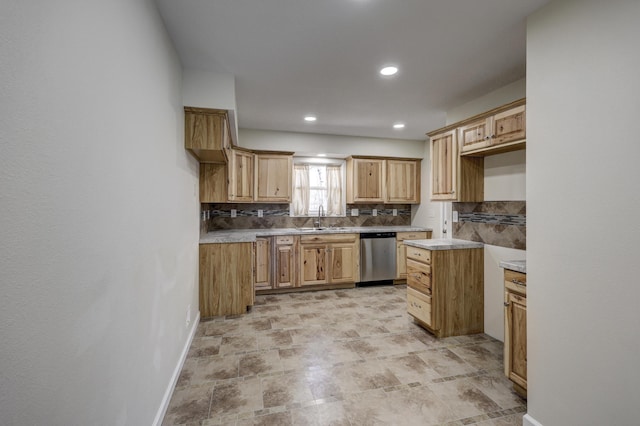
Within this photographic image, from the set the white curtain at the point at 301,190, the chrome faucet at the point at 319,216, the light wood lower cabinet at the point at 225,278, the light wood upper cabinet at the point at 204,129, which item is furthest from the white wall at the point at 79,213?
the chrome faucet at the point at 319,216

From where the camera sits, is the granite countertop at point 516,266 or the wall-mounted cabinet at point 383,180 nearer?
the granite countertop at point 516,266

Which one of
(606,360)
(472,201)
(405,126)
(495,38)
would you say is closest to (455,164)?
(472,201)

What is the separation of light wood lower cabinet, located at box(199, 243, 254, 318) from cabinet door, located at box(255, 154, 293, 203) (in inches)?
51.5

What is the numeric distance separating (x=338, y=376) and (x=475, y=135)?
2604 millimetres

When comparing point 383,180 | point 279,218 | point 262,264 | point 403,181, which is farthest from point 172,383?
point 403,181

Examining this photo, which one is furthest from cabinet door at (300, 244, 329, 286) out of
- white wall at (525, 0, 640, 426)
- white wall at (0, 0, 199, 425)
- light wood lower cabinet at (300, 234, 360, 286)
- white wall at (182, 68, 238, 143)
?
white wall at (525, 0, 640, 426)

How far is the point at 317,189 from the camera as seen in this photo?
546cm

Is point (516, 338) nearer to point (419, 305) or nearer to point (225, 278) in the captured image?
point (419, 305)

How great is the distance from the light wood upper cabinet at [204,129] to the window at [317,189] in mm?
2649

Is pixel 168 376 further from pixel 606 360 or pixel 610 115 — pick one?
pixel 610 115

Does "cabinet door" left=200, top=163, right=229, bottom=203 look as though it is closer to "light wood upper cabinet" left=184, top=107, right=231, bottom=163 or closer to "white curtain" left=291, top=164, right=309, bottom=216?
"light wood upper cabinet" left=184, top=107, right=231, bottom=163

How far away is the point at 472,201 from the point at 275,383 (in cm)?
266

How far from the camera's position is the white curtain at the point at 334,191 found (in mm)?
5520

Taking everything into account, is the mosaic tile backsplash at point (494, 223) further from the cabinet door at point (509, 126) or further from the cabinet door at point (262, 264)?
the cabinet door at point (262, 264)
